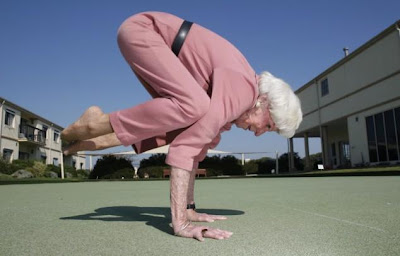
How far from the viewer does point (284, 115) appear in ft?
6.13

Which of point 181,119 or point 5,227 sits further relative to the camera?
point 5,227

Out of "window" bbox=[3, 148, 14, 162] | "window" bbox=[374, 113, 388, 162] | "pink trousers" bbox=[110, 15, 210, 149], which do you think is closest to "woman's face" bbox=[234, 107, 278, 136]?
"pink trousers" bbox=[110, 15, 210, 149]

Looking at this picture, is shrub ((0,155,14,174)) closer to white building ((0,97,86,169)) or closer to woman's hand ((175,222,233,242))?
white building ((0,97,86,169))

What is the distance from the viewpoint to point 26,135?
3059 centimetres

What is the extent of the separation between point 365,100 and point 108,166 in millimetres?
15222

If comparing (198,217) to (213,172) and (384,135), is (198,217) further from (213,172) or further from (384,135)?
(213,172)

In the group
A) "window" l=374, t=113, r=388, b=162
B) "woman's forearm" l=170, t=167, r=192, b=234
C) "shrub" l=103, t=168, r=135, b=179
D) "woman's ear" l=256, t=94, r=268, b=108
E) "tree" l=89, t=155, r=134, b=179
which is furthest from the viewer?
"tree" l=89, t=155, r=134, b=179

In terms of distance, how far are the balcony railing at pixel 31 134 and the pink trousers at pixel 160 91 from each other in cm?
3130

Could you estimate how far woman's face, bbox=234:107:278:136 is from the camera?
6.18ft

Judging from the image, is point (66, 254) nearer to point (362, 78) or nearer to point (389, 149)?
point (389, 149)

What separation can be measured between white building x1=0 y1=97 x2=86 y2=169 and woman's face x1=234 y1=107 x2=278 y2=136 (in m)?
27.8

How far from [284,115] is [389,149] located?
16.0 meters

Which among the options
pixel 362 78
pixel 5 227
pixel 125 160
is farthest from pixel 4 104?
pixel 5 227

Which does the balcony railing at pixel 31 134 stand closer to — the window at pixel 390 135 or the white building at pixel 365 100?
the white building at pixel 365 100
